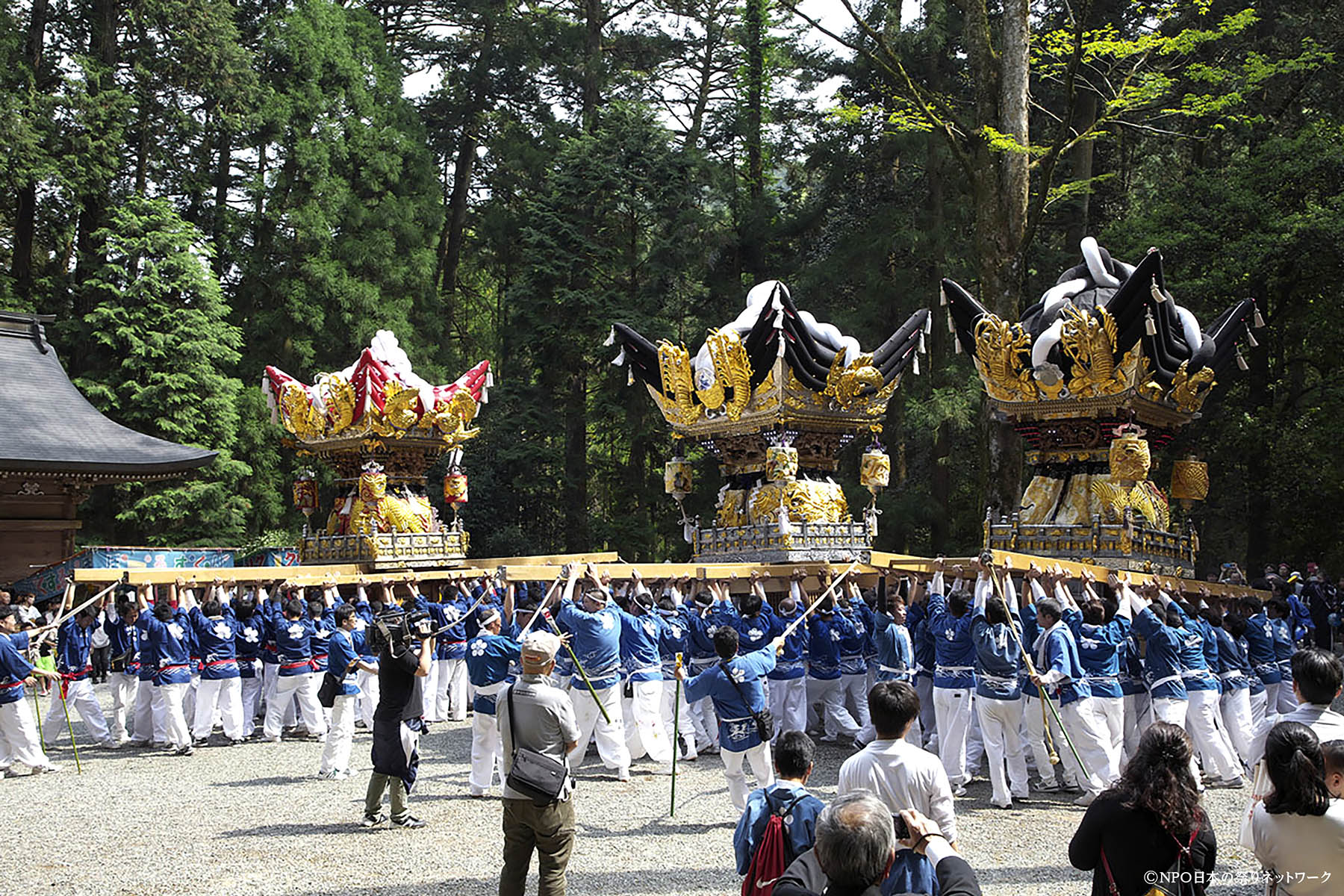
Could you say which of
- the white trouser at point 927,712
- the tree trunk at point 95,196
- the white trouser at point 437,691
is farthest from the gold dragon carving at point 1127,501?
the tree trunk at point 95,196

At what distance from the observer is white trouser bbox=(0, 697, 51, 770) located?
1012cm

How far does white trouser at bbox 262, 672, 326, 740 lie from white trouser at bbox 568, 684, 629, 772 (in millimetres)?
3458

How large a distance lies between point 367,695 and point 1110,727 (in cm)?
768

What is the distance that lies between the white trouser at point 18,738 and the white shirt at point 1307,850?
10.2 m

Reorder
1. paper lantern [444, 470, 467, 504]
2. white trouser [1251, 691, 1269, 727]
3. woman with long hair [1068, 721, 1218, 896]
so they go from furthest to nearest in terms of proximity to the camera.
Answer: paper lantern [444, 470, 467, 504] < white trouser [1251, 691, 1269, 727] < woman with long hair [1068, 721, 1218, 896]

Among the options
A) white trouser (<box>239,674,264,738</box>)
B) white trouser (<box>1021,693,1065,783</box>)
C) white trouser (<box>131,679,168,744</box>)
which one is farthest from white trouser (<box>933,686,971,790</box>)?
white trouser (<box>131,679,168,744</box>)

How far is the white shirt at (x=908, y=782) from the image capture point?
430 cm

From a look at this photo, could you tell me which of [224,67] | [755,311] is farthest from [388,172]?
[755,311]

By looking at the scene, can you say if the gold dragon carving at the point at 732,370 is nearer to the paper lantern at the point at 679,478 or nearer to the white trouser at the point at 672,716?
the paper lantern at the point at 679,478

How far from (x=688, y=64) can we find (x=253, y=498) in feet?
53.7

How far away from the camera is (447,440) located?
1914cm

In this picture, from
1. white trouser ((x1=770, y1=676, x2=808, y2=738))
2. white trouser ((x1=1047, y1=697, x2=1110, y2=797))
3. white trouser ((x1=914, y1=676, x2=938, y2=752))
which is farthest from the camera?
white trouser ((x1=770, y1=676, x2=808, y2=738))

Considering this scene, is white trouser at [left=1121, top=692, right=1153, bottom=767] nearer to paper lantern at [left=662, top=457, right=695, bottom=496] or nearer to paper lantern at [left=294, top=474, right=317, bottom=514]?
paper lantern at [left=662, top=457, right=695, bottom=496]

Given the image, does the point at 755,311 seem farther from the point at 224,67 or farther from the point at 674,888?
the point at 224,67
